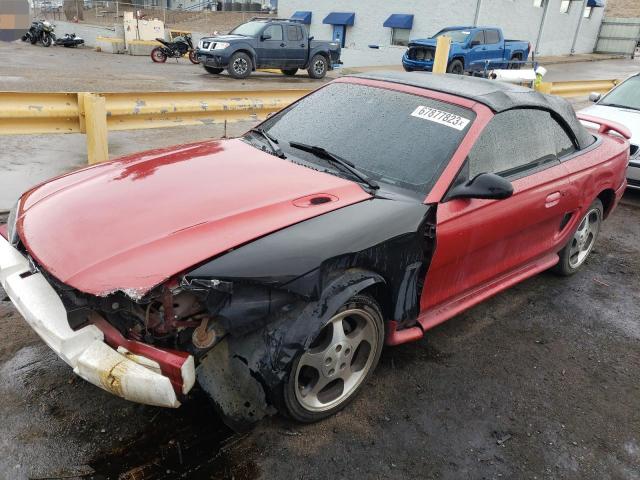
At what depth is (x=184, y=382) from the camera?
2133 mm

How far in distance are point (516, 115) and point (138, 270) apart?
271cm

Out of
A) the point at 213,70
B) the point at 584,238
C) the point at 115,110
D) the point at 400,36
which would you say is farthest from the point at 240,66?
the point at 400,36

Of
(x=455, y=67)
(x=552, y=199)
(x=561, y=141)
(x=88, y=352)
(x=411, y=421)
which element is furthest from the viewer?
(x=455, y=67)

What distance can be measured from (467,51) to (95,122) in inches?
642

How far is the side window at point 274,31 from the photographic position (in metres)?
16.5

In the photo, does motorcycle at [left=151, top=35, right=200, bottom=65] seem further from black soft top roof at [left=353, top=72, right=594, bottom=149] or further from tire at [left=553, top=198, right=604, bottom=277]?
tire at [left=553, top=198, right=604, bottom=277]

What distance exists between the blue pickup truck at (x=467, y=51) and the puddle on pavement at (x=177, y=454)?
58.6 feet

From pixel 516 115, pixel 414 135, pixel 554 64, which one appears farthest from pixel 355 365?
pixel 554 64

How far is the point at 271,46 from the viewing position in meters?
16.6

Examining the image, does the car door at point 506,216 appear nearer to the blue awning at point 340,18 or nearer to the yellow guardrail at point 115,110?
the yellow guardrail at point 115,110

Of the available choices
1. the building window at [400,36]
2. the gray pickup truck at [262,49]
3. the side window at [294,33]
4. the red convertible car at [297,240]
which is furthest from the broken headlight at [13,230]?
the building window at [400,36]

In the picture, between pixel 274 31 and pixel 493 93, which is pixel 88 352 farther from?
pixel 274 31

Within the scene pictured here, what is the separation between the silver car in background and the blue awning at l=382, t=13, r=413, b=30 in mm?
19912

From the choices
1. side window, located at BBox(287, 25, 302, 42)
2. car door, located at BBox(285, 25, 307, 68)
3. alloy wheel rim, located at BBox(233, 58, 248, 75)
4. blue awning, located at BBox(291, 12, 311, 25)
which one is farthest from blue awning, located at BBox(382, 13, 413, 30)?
alloy wheel rim, located at BBox(233, 58, 248, 75)
